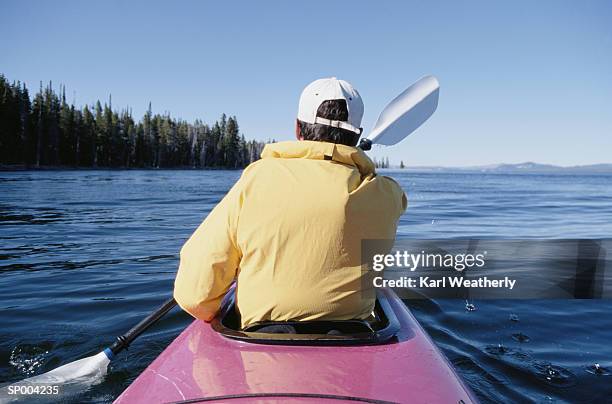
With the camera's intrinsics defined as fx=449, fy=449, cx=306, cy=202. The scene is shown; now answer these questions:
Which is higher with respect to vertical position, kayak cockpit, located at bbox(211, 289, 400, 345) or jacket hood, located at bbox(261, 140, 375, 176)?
jacket hood, located at bbox(261, 140, 375, 176)

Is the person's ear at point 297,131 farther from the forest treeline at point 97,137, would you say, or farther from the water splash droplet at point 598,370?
the forest treeline at point 97,137

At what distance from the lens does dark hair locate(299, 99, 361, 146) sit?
2.06m

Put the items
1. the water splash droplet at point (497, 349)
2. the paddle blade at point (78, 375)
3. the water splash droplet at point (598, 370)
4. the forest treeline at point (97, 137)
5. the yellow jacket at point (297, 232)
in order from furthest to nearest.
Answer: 1. the forest treeline at point (97, 137)
2. the water splash droplet at point (497, 349)
3. the water splash droplet at point (598, 370)
4. the paddle blade at point (78, 375)
5. the yellow jacket at point (297, 232)

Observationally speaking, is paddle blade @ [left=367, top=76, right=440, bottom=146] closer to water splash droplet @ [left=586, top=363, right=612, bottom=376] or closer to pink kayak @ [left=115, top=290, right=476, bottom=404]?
water splash droplet @ [left=586, top=363, right=612, bottom=376]

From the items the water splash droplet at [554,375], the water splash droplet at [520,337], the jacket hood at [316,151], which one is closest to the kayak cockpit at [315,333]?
the jacket hood at [316,151]

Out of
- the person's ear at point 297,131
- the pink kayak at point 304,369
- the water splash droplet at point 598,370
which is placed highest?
the person's ear at point 297,131

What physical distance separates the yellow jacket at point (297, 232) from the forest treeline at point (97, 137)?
59941 mm

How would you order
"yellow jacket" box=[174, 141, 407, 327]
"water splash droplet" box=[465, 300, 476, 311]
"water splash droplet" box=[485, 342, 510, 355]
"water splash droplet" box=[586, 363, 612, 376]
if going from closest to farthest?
"yellow jacket" box=[174, 141, 407, 327], "water splash droplet" box=[586, 363, 612, 376], "water splash droplet" box=[485, 342, 510, 355], "water splash droplet" box=[465, 300, 476, 311]

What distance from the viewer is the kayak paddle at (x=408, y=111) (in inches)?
189

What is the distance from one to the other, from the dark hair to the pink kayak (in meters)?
0.85

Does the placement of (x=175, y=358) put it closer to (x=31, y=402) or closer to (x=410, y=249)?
(x=31, y=402)

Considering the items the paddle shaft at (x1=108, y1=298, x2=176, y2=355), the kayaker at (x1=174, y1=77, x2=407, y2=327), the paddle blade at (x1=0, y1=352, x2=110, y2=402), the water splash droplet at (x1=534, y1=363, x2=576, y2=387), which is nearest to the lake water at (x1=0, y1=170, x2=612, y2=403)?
the water splash droplet at (x1=534, y1=363, x2=576, y2=387)

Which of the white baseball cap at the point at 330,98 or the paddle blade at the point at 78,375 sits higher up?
the white baseball cap at the point at 330,98

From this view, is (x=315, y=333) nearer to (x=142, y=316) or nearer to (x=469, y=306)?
(x=142, y=316)
